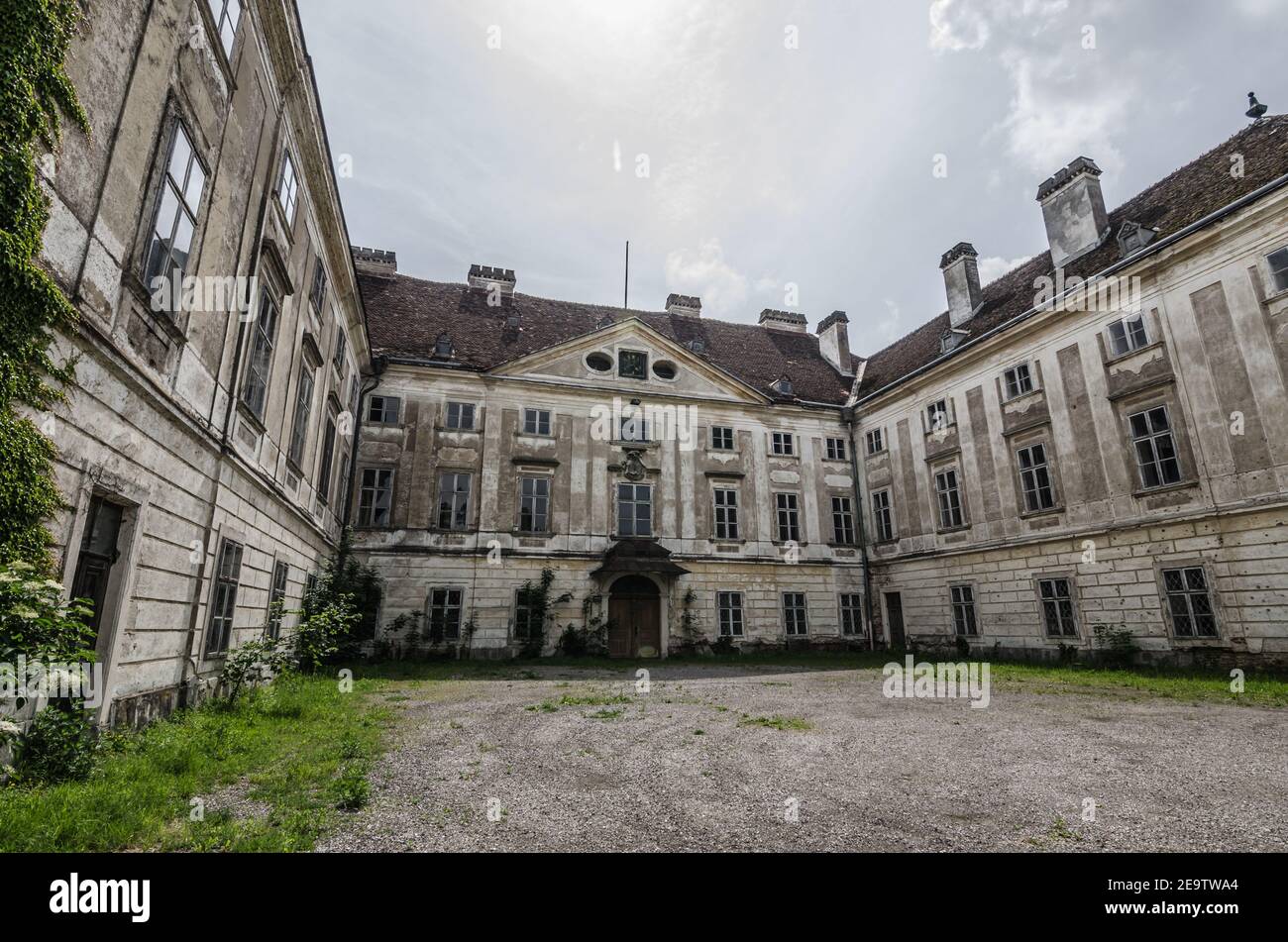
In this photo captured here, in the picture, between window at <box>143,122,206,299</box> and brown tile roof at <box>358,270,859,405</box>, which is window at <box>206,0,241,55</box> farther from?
brown tile roof at <box>358,270,859,405</box>

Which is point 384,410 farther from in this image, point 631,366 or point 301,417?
point 631,366

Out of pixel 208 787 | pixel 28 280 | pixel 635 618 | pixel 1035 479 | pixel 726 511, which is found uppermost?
pixel 726 511

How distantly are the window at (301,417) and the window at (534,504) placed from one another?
8.22 meters

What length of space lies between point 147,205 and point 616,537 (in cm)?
1670

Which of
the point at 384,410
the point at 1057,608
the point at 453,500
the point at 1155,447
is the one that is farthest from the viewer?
the point at 384,410

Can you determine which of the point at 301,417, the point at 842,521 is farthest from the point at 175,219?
the point at 842,521

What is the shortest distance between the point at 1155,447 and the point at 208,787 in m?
19.6

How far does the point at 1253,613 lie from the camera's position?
44.1 feet

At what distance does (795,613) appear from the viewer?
75.6 feet

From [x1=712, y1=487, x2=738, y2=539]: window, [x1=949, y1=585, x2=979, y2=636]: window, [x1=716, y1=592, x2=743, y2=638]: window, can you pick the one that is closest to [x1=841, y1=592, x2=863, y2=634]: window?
[x1=949, y1=585, x2=979, y2=636]: window

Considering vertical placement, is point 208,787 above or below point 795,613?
below

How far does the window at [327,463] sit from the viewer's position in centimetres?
1602

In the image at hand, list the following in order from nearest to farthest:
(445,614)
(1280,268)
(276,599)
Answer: (276,599), (1280,268), (445,614)

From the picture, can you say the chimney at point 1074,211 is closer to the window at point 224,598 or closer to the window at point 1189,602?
the window at point 1189,602
